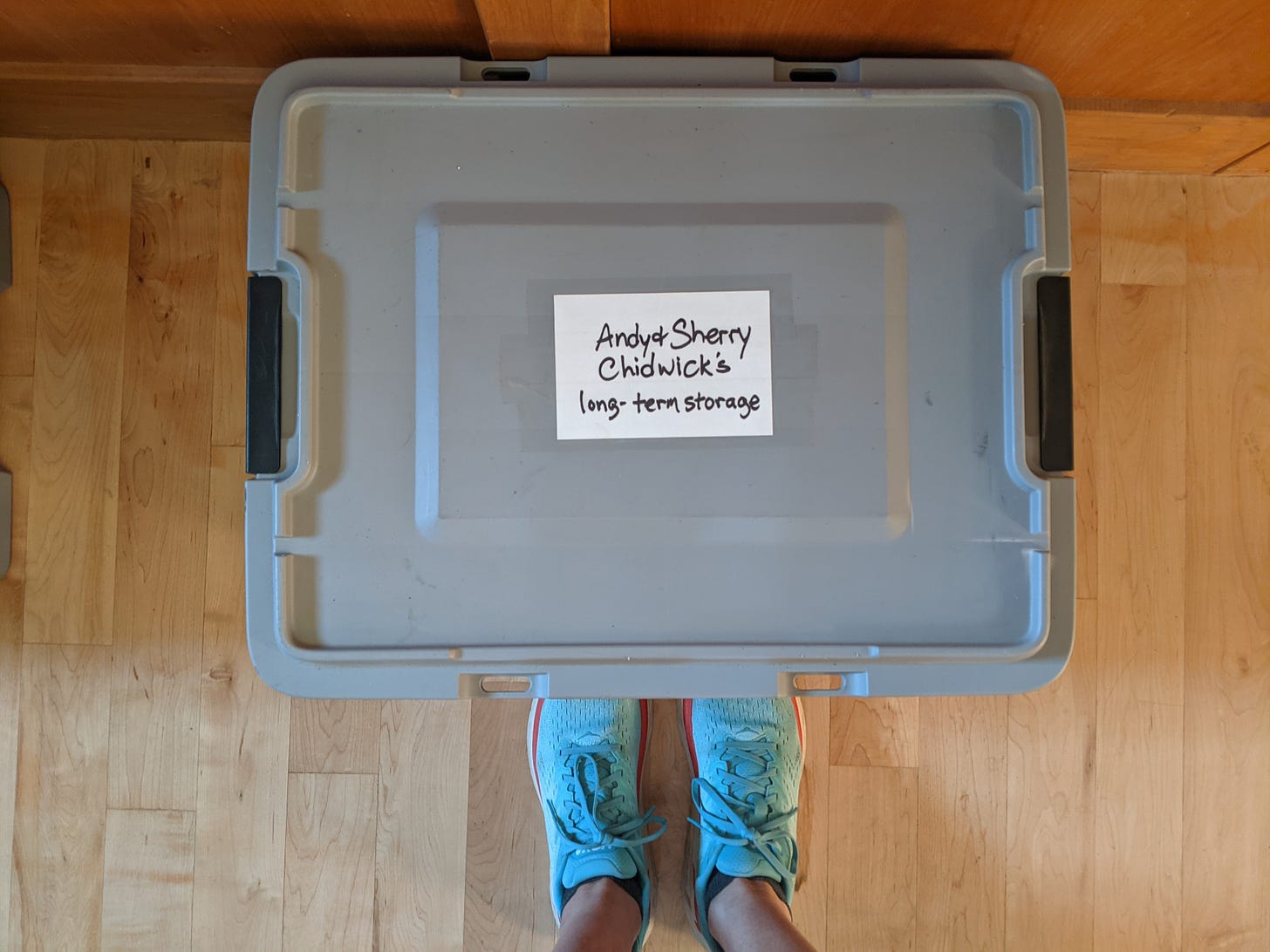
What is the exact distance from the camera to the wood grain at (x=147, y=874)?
747 millimetres

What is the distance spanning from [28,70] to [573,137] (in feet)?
1.43

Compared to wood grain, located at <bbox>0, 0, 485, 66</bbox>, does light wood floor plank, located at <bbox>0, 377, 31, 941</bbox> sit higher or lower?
lower

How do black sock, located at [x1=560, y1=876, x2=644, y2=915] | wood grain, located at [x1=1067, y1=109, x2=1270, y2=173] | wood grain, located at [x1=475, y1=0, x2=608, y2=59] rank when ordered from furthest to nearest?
1. black sock, located at [x1=560, y1=876, x2=644, y2=915]
2. wood grain, located at [x1=1067, y1=109, x2=1270, y2=173]
3. wood grain, located at [x1=475, y1=0, x2=608, y2=59]

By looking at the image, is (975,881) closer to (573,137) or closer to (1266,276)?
(1266,276)

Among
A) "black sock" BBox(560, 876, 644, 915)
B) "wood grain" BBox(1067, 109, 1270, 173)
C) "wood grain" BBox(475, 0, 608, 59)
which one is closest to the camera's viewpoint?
"wood grain" BBox(475, 0, 608, 59)

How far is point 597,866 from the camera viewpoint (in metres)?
0.69

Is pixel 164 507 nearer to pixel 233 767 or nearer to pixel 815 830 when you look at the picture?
pixel 233 767

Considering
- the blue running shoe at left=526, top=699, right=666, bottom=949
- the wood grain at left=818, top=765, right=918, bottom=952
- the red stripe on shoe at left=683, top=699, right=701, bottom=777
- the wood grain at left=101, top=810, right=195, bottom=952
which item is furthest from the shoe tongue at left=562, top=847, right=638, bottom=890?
the wood grain at left=101, top=810, right=195, bottom=952

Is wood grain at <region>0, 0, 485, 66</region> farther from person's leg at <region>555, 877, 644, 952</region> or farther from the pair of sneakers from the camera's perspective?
person's leg at <region>555, 877, 644, 952</region>

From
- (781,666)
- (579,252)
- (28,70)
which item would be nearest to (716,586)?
(781,666)

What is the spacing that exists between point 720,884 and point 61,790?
2.12 feet

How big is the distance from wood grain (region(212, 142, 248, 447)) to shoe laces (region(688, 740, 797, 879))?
564 mm

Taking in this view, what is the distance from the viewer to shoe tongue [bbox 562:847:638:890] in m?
0.69

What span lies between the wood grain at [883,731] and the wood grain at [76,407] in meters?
0.74
